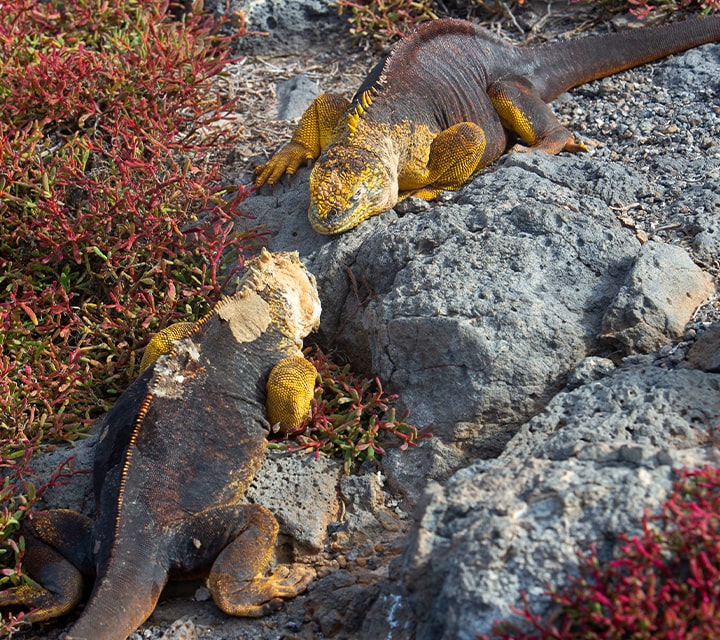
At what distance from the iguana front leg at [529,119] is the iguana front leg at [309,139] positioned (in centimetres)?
104

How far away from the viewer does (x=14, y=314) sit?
4719 mm

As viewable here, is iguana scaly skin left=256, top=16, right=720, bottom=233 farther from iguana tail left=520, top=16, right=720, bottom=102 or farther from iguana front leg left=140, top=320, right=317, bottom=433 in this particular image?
iguana front leg left=140, top=320, right=317, bottom=433

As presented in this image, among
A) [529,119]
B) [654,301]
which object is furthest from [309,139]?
[654,301]

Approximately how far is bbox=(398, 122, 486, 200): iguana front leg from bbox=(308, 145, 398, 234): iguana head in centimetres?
29

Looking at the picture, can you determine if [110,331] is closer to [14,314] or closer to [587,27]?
[14,314]

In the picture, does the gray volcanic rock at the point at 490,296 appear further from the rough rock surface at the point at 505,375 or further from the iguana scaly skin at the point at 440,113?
the iguana scaly skin at the point at 440,113

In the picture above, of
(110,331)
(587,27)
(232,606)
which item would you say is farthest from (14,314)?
(587,27)

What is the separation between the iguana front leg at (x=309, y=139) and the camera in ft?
18.6

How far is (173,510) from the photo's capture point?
364 centimetres

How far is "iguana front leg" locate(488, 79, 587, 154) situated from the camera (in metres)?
5.55

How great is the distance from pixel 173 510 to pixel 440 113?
318cm

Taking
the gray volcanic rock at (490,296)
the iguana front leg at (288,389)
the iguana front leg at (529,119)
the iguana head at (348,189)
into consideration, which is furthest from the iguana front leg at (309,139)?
the iguana front leg at (288,389)

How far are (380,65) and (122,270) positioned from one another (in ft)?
6.87

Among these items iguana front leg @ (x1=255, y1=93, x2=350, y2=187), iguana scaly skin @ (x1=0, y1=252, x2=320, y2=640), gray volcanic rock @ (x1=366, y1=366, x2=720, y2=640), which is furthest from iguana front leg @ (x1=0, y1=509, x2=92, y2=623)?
iguana front leg @ (x1=255, y1=93, x2=350, y2=187)
